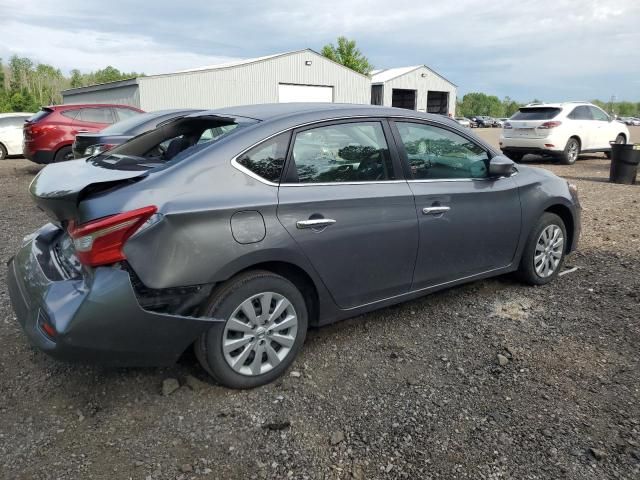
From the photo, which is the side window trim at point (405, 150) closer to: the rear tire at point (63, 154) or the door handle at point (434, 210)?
the door handle at point (434, 210)

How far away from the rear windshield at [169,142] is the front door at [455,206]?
3.82 feet

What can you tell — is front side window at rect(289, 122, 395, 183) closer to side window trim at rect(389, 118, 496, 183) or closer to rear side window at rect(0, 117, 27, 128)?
side window trim at rect(389, 118, 496, 183)

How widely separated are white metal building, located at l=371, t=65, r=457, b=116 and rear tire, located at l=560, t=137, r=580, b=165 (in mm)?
30428

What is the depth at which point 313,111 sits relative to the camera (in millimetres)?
3203

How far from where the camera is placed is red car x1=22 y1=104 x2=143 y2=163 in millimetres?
10953

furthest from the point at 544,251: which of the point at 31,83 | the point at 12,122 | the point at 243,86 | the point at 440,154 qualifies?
the point at 31,83

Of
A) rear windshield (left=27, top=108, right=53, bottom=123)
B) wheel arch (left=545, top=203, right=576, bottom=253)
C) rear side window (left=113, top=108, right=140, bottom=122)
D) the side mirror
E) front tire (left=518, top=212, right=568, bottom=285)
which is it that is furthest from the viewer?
rear side window (left=113, top=108, right=140, bottom=122)

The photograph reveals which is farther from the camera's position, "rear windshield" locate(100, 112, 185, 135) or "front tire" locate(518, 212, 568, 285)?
"rear windshield" locate(100, 112, 185, 135)

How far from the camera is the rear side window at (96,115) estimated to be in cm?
1155

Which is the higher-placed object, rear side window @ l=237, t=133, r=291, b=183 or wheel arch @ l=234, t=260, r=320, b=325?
rear side window @ l=237, t=133, r=291, b=183

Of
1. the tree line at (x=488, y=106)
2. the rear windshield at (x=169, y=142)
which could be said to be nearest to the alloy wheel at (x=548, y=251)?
the rear windshield at (x=169, y=142)

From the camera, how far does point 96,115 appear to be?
38.5 ft

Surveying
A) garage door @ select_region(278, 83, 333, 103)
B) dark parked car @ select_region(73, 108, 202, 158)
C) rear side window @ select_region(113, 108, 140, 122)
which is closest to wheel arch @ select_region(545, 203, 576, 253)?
dark parked car @ select_region(73, 108, 202, 158)

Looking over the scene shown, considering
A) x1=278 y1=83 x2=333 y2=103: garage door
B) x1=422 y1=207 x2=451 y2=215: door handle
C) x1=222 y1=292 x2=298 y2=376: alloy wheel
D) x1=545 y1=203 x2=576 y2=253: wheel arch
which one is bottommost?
x1=222 y1=292 x2=298 y2=376: alloy wheel
